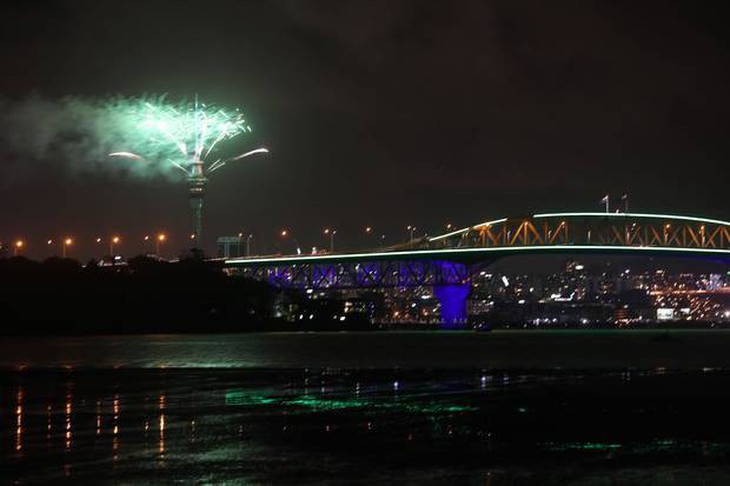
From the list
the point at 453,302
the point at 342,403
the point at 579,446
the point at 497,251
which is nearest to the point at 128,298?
the point at 453,302

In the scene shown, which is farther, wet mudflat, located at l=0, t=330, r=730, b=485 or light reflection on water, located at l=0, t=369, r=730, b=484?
light reflection on water, located at l=0, t=369, r=730, b=484

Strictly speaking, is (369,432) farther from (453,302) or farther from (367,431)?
(453,302)

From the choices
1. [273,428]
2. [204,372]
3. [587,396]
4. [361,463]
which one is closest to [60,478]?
[361,463]

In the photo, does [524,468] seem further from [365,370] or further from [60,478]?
[365,370]

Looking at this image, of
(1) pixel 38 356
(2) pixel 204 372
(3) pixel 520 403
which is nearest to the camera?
(3) pixel 520 403

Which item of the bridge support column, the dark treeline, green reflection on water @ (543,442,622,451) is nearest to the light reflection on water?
green reflection on water @ (543,442,622,451)

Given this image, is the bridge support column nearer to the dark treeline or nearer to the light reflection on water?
the dark treeline
